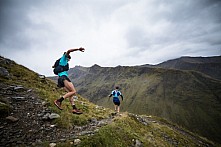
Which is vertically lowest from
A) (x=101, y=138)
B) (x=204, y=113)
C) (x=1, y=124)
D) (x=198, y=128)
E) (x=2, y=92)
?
(x=198, y=128)

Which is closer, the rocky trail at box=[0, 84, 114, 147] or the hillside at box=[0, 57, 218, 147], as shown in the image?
the rocky trail at box=[0, 84, 114, 147]

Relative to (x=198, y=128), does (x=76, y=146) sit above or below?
above

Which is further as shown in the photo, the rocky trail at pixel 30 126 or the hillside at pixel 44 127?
the hillside at pixel 44 127

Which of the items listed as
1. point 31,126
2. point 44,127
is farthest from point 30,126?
point 44,127

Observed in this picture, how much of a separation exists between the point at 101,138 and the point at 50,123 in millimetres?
2663

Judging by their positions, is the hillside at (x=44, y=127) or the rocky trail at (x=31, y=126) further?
the hillside at (x=44, y=127)

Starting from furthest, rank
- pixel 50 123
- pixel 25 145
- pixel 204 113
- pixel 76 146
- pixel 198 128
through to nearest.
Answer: pixel 204 113 < pixel 198 128 < pixel 50 123 < pixel 76 146 < pixel 25 145

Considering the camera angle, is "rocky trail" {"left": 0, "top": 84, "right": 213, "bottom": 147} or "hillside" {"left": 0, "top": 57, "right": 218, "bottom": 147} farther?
"hillside" {"left": 0, "top": 57, "right": 218, "bottom": 147}

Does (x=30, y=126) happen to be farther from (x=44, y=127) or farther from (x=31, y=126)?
(x=44, y=127)

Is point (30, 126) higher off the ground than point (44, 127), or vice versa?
point (30, 126)

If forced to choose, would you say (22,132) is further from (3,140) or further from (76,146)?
(76,146)

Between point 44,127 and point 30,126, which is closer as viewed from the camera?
point 30,126

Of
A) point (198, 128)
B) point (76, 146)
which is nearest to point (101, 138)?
point (76, 146)

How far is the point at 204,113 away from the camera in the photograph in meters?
197
